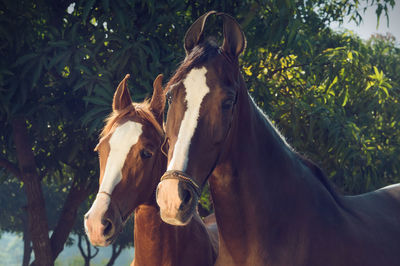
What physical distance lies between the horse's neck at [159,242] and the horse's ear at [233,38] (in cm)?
192

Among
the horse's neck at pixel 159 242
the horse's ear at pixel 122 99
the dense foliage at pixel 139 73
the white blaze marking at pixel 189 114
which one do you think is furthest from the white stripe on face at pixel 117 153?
the dense foliage at pixel 139 73

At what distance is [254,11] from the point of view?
304 inches

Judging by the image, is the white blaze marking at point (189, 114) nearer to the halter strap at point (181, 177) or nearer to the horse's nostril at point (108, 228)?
the halter strap at point (181, 177)

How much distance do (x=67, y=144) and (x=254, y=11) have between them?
371 cm

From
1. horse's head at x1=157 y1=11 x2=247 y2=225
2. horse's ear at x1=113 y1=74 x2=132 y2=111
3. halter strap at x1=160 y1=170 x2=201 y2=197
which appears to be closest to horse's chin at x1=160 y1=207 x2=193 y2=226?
horse's head at x1=157 y1=11 x2=247 y2=225

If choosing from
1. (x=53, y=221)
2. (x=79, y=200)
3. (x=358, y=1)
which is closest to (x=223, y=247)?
(x=79, y=200)

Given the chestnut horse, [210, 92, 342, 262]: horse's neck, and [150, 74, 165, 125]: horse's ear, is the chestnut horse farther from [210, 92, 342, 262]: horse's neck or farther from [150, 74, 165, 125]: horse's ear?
[210, 92, 342, 262]: horse's neck

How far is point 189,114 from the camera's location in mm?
2785

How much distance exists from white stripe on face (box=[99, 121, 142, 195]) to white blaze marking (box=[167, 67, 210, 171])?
129 centimetres

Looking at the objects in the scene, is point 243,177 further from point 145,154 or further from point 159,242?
point 159,242

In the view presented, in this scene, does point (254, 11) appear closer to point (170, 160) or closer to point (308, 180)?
point (308, 180)

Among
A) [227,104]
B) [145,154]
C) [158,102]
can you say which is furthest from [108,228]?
[227,104]

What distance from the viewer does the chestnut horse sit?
150 inches

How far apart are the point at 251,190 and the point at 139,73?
15.0ft
